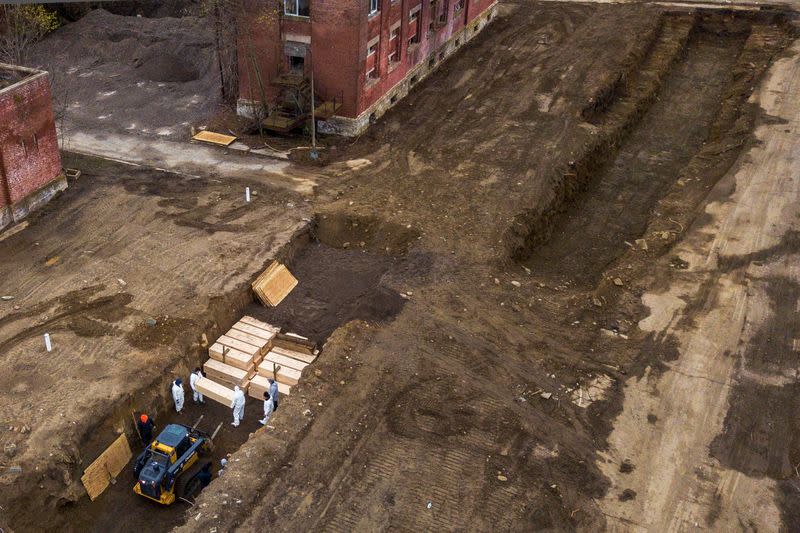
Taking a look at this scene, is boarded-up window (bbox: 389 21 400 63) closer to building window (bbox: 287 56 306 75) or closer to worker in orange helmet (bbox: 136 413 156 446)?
building window (bbox: 287 56 306 75)

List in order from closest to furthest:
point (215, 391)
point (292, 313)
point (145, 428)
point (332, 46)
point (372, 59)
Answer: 1. point (145, 428)
2. point (215, 391)
3. point (292, 313)
4. point (332, 46)
5. point (372, 59)

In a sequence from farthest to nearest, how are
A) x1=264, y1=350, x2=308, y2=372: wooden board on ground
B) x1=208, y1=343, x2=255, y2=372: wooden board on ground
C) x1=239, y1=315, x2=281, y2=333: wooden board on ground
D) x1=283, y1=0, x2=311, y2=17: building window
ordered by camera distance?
1. x1=283, y1=0, x2=311, y2=17: building window
2. x1=239, y1=315, x2=281, y2=333: wooden board on ground
3. x1=264, y1=350, x2=308, y2=372: wooden board on ground
4. x1=208, y1=343, x2=255, y2=372: wooden board on ground

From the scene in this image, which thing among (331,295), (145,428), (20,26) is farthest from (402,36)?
(145,428)

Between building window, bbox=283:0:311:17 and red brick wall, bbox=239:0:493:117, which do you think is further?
building window, bbox=283:0:311:17

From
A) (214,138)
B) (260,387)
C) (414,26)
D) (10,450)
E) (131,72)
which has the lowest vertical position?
(260,387)

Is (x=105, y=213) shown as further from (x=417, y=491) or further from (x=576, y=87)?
(x=576, y=87)

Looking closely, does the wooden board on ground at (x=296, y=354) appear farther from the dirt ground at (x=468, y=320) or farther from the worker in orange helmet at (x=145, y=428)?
the worker in orange helmet at (x=145, y=428)

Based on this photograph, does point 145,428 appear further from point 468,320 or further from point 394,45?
point 394,45

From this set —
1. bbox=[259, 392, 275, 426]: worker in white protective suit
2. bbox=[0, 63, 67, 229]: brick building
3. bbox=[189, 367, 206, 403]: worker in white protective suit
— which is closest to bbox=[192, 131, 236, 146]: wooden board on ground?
bbox=[0, 63, 67, 229]: brick building
